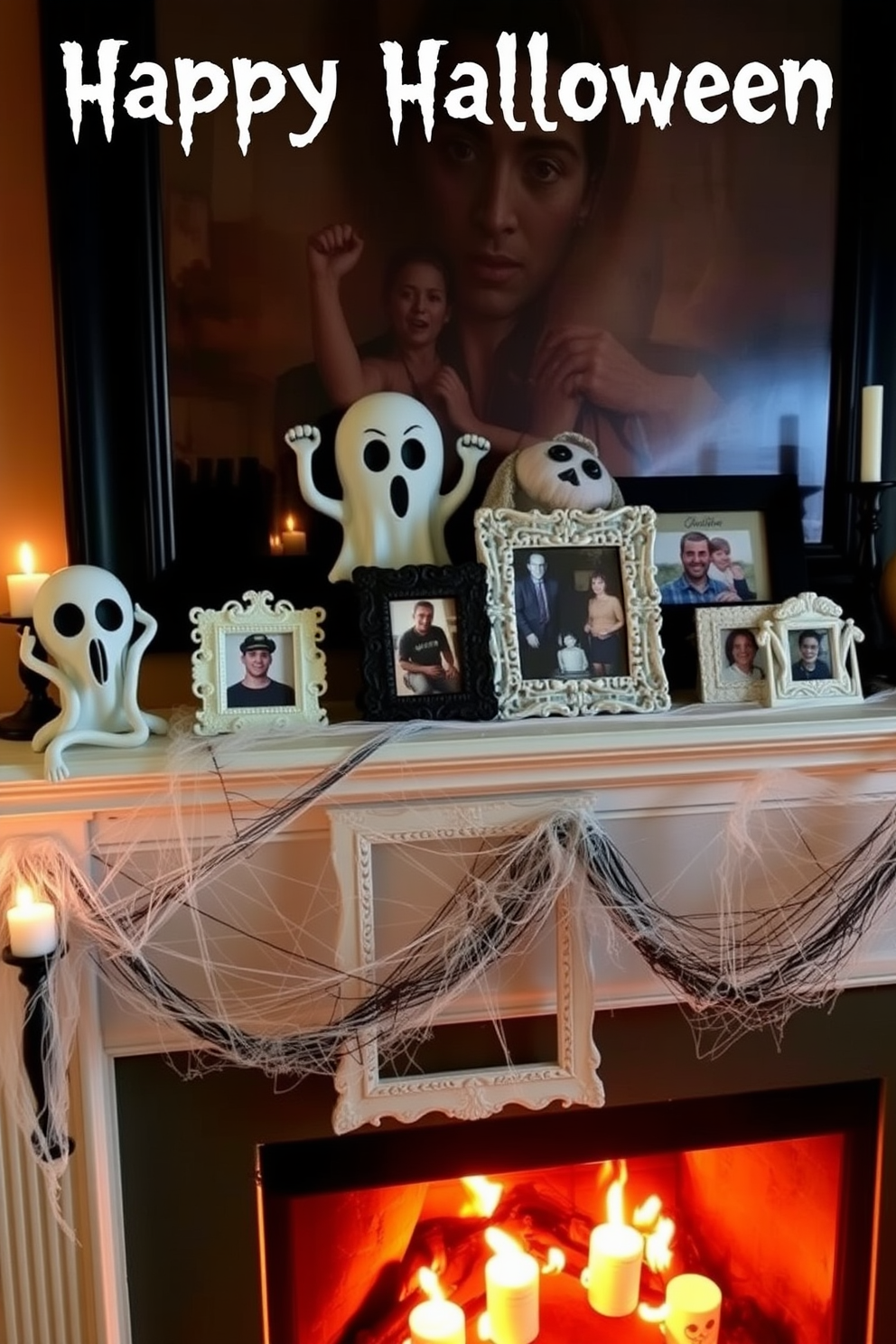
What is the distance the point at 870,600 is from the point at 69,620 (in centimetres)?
101

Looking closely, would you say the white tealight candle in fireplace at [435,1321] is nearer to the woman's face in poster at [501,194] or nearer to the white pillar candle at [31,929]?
the white pillar candle at [31,929]

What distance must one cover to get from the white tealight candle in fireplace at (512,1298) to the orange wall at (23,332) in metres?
1.06

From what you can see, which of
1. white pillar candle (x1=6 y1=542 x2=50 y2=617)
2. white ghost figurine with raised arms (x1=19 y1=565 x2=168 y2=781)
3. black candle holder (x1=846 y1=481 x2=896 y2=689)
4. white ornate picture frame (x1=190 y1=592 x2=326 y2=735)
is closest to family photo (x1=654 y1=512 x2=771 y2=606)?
black candle holder (x1=846 y1=481 x2=896 y2=689)

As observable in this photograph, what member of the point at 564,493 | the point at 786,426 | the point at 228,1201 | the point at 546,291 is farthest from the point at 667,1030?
the point at 546,291

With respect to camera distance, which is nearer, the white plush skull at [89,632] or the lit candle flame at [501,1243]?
the white plush skull at [89,632]

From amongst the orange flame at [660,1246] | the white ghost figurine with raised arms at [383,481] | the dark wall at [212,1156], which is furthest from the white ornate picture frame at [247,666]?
the orange flame at [660,1246]

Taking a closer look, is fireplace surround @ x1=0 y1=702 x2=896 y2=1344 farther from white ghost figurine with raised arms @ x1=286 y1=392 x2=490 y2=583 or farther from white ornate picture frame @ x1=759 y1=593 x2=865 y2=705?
white ghost figurine with raised arms @ x1=286 y1=392 x2=490 y2=583

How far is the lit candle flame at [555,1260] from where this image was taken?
1.46 metres

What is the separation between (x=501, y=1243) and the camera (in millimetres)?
1425

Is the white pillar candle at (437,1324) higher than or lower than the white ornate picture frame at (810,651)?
lower

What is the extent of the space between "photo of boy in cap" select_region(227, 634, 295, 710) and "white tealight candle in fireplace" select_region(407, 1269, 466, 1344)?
35.4 inches

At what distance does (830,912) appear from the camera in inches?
47.2

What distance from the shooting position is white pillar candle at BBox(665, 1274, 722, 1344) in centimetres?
140

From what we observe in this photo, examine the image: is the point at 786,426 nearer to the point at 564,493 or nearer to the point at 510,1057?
the point at 564,493
